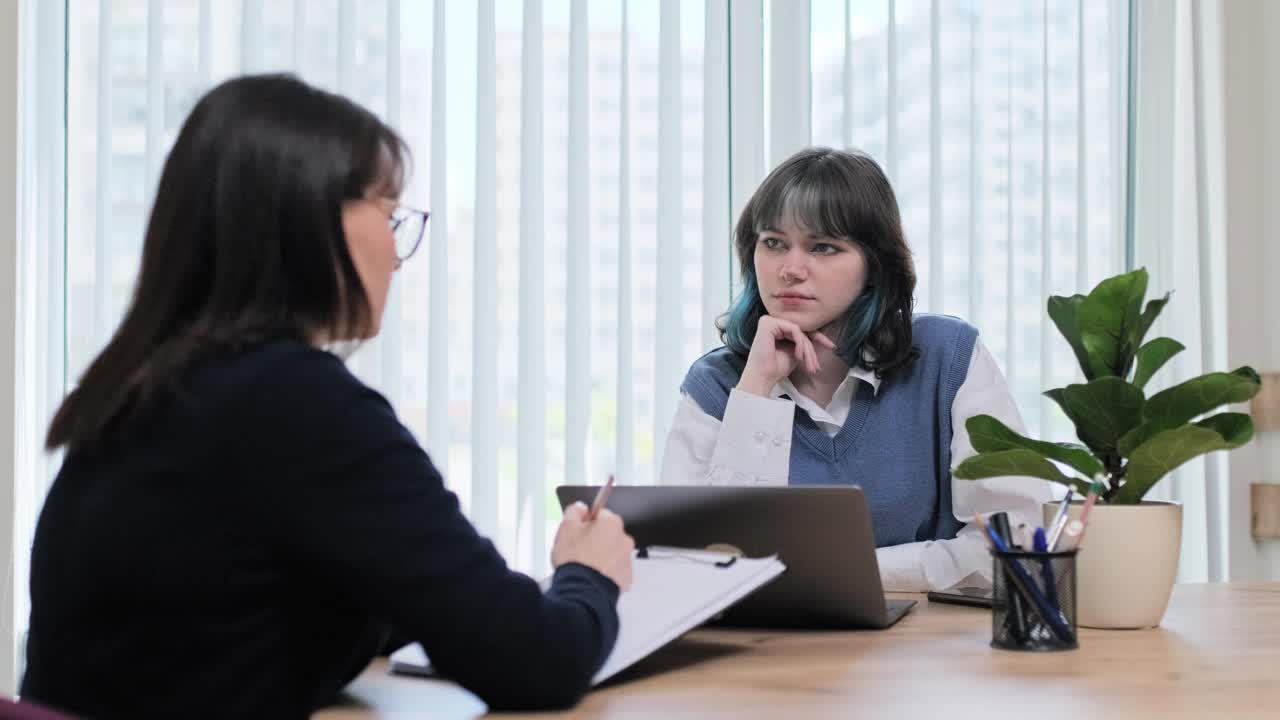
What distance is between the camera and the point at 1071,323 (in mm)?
1267

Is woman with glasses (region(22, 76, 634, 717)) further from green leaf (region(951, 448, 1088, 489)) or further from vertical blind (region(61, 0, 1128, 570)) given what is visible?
vertical blind (region(61, 0, 1128, 570))

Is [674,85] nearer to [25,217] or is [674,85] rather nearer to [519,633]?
[25,217]

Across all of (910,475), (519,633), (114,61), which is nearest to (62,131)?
(114,61)

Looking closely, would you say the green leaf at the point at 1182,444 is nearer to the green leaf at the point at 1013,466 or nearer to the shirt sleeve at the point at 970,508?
the green leaf at the point at 1013,466

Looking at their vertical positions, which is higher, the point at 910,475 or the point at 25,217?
the point at 25,217

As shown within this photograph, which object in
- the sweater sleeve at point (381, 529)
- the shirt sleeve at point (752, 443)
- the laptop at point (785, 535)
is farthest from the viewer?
the shirt sleeve at point (752, 443)

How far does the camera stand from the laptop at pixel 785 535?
1.17m

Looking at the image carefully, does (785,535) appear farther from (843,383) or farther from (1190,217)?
(1190,217)

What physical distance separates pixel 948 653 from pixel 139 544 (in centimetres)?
71

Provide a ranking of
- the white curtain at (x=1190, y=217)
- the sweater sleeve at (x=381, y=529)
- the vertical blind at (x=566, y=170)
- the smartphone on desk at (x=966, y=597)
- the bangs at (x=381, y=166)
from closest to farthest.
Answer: the sweater sleeve at (x=381, y=529) < the bangs at (x=381, y=166) < the smartphone on desk at (x=966, y=597) < the vertical blind at (x=566, y=170) < the white curtain at (x=1190, y=217)

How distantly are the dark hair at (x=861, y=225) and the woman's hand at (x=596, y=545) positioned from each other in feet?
3.01

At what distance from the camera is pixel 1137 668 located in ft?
3.47

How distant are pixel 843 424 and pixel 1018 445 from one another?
613 millimetres

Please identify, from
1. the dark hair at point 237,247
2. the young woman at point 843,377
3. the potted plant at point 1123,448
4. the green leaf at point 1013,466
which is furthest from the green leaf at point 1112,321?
the dark hair at point 237,247
